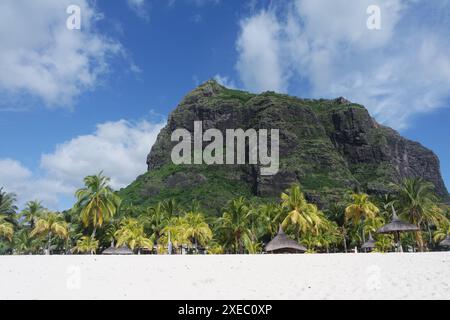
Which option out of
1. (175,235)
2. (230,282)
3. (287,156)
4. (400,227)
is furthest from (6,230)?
(287,156)

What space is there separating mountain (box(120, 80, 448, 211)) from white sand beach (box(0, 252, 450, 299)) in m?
80.5

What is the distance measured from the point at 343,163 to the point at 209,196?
1744 inches

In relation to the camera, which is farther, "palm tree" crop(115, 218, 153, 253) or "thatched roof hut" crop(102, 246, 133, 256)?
"palm tree" crop(115, 218, 153, 253)

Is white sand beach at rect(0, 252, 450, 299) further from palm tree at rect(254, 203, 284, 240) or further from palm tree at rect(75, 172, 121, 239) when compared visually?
palm tree at rect(254, 203, 284, 240)

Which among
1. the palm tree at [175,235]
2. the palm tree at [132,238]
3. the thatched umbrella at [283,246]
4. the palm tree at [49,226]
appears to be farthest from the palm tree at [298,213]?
the palm tree at [49,226]

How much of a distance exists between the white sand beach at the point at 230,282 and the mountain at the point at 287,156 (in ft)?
264

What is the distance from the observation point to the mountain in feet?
348

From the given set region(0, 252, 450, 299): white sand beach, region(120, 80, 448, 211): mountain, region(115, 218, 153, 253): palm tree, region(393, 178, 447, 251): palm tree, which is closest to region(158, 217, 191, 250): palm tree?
region(115, 218, 153, 253): palm tree

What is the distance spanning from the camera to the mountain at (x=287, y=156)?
10612cm

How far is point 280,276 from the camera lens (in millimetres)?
11992

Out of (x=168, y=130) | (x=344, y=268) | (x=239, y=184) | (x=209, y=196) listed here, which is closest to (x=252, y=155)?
(x=239, y=184)

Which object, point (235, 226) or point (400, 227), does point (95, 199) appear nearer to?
point (235, 226)

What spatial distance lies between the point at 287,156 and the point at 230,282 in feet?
358
